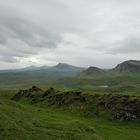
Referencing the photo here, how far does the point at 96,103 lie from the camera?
197 feet

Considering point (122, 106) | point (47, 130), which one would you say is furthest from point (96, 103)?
point (47, 130)

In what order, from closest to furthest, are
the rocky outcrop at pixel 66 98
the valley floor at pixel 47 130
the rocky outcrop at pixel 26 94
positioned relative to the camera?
1. the valley floor at pixel 47 130
2. the rocky outcrop at pixel 66 98
3. the rocky outcrop at pixel 26 94

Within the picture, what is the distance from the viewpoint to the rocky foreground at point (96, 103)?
53.7 metres

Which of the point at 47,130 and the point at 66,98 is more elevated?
the point at 66,98

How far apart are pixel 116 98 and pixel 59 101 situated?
1496 centimetres

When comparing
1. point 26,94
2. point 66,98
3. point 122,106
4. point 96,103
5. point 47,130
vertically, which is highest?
point 26,94

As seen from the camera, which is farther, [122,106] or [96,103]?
[96,103]

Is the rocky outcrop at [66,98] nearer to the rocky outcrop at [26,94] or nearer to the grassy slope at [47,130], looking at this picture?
the rocky outcrop at [26,94]

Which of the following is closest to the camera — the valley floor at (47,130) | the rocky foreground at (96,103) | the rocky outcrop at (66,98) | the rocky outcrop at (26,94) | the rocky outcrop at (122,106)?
the valley floor at (47,130)

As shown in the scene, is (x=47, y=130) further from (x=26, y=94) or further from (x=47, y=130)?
(x=26, y=94)

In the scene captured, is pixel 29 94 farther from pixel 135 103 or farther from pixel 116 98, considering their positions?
pixel 135 103

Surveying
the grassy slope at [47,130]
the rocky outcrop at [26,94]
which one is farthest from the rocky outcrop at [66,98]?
the grassy slope at [47,130]

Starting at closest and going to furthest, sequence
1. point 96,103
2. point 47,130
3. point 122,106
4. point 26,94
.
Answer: point 47,130
point 122,106
point 96,103
point 26,94

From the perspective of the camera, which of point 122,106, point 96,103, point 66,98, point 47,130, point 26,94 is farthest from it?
point 26,94
